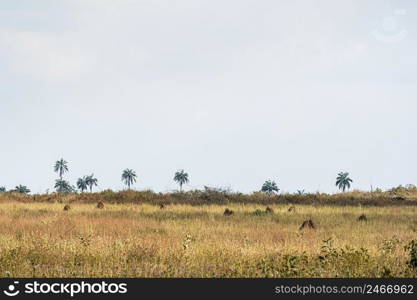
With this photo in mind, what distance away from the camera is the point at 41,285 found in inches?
386

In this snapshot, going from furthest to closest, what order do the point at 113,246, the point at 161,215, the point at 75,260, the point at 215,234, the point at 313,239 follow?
1. the point at 161,215
2. the point at 215,234
3. the point at 313,239
4. the point at 113,246
5. the point at 75,260

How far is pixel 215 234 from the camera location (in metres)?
21.3

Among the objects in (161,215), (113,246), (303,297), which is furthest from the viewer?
(161,215)

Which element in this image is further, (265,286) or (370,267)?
(370,267)

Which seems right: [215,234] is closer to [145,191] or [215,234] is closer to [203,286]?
[203,286]

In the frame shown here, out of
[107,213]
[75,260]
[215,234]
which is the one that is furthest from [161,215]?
[75,260]

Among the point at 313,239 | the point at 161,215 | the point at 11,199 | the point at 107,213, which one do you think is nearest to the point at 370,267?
the point at 313,239

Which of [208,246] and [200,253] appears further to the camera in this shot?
[208,246]

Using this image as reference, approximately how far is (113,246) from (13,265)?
11.6 ft

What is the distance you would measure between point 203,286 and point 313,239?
34.1 feet

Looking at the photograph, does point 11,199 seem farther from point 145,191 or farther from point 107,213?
point 107,213

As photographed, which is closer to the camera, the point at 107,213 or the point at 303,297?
the point at 303,297

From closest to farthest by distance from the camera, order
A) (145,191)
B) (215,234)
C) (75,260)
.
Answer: (75,260), (215,234), (145,191)

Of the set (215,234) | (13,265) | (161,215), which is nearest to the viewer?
(13,265)
